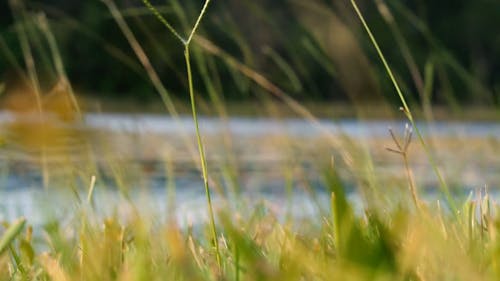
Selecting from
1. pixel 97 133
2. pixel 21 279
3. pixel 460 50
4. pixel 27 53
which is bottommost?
pixel 21 279

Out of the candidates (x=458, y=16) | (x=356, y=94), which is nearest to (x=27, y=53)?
(x=356, y=94)

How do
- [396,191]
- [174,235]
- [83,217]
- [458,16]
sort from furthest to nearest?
[458,16] < [396,191] < [83,217] < [174,235]

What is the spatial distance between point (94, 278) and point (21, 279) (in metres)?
0.20

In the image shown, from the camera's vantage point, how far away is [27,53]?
1878 millimetres

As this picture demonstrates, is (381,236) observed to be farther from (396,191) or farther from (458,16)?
(458,16)

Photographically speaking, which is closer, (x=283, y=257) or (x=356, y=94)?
(x=283, y=257)

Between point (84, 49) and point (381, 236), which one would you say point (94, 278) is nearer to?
point (381, 236)

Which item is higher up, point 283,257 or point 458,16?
point 458,16

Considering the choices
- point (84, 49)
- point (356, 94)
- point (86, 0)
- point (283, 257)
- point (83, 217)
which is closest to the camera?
point (283, 257)

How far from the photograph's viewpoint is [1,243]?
1.80ft

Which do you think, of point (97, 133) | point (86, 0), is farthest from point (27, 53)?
point (86, 0)

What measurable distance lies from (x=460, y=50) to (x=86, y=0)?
12.8 metres

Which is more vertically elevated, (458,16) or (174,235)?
(458,16)

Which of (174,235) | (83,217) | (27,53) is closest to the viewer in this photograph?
(174,235)
